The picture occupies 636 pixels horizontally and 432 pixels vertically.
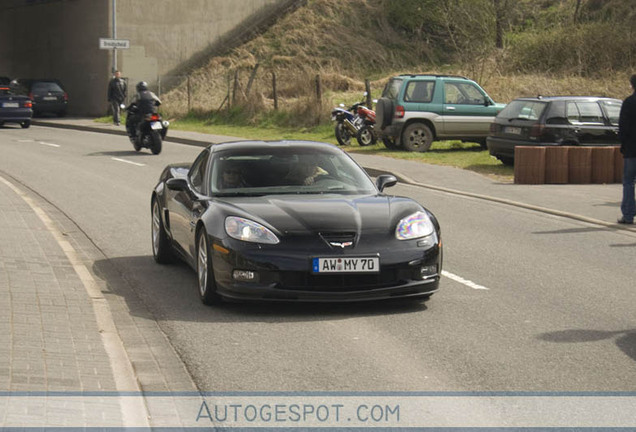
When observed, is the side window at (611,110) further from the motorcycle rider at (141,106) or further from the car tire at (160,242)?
the car tire at (160,242)

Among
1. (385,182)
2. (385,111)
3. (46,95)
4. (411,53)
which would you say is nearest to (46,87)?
(46,95)

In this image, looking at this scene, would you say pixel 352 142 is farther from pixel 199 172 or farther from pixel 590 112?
pixel 199 172

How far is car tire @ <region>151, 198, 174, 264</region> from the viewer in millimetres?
10359

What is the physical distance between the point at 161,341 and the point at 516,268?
14.0ft

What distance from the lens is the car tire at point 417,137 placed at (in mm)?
25891

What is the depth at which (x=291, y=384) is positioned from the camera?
20.0 ft

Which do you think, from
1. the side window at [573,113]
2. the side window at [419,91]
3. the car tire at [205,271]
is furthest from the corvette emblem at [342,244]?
the side window at [419,91]

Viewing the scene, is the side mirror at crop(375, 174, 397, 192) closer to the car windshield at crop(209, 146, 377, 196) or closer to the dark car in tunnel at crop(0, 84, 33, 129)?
the car windshield at crop(209, 146, 377, 196)

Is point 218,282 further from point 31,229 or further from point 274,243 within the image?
point 31,229

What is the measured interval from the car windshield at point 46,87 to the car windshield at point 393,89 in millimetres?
22651

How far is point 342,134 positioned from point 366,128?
2.32 feet

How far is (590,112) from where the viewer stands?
2139 cm

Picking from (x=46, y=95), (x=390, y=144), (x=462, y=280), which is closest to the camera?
(x=462, y=280)

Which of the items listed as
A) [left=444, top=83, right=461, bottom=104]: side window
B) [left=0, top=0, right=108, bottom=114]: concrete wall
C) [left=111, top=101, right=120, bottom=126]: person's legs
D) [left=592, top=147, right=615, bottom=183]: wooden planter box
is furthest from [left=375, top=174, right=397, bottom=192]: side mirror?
[left=0, top=0, right=108, bottom=114]: concrete wall
